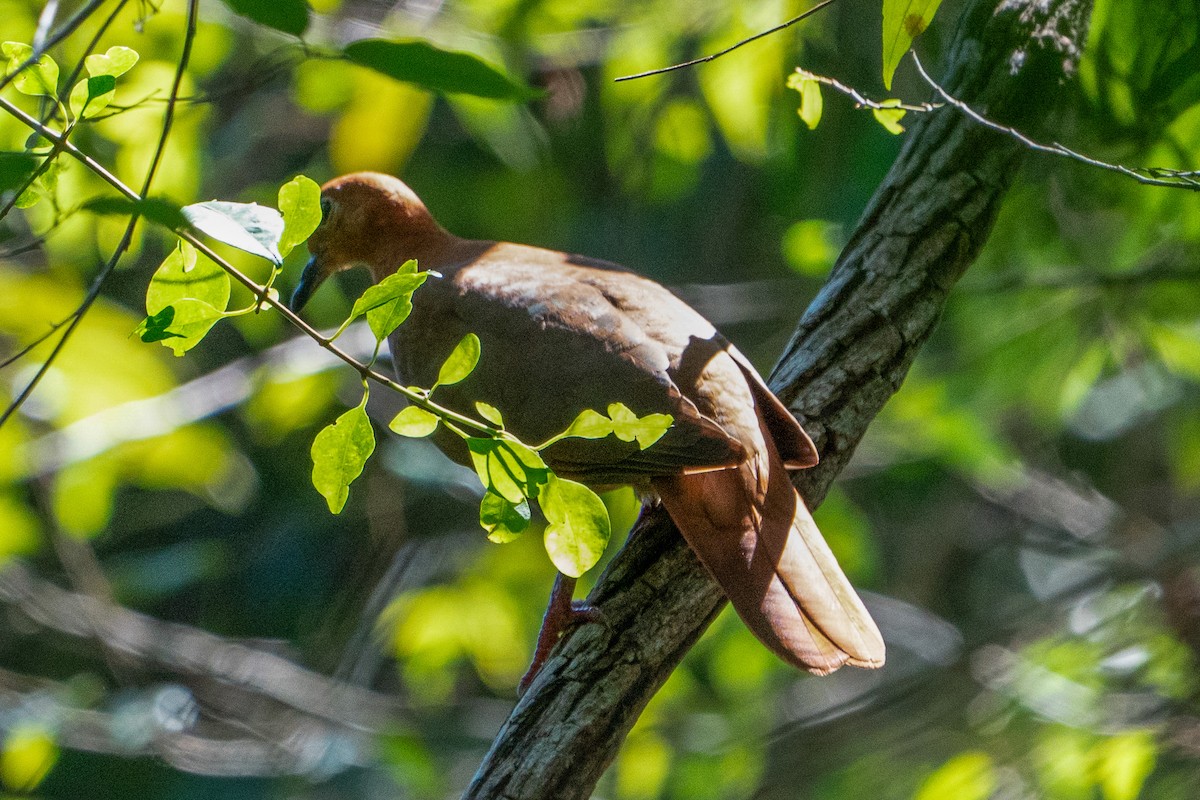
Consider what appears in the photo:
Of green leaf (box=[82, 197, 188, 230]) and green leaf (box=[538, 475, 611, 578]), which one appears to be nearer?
green leaf (box=[82, 197, 188, 230])

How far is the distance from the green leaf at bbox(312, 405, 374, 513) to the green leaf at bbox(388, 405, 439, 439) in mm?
39

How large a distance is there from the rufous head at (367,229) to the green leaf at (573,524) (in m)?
1.93

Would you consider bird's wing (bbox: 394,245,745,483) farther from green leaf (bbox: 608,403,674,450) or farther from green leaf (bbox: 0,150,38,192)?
green leaf (bbox: 0,150,38,192)

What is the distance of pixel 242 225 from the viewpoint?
57.0 inches

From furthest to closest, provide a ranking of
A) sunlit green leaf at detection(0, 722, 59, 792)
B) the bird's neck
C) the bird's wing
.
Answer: sunlit green leaf at detection(0, 722, 59, 792)
the bird's neck
the bird's wing

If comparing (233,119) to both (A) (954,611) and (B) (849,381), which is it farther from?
(A) (954,611)

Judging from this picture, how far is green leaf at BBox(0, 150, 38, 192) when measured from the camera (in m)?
1.21

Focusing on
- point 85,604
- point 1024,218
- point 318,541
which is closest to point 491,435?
point 1024,218

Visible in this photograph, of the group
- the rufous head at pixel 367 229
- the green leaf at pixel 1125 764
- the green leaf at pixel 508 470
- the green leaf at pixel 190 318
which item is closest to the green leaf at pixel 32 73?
the green leaf at pixel 190 318

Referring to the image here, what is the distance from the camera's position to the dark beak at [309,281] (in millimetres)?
3359

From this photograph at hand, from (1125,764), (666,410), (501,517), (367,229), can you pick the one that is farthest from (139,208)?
(1125,764)

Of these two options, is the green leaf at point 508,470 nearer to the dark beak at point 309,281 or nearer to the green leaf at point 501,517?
the green leaf at point 501,517

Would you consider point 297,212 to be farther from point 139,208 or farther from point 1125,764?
point 1125,764

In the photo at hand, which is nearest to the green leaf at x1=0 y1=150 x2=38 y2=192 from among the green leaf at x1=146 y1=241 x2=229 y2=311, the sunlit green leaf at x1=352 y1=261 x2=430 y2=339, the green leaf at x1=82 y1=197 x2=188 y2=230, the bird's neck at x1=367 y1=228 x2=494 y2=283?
the green leaf at x1=82 y1=197 x2=188 y2=230
